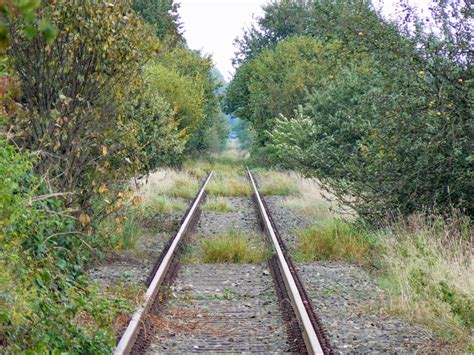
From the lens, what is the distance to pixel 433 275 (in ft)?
26.8

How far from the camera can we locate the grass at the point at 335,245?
448 inches

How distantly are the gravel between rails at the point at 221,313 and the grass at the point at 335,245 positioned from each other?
1029 millimetres

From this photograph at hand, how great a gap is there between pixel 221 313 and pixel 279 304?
741mm

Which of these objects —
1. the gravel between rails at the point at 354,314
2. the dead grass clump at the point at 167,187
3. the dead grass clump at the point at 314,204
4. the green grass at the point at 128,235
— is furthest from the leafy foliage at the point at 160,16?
the gravel between rails at the point at 354,314

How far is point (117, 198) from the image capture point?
30.5ft

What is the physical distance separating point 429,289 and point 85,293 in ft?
12.0

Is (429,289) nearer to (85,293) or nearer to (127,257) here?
(85,293)

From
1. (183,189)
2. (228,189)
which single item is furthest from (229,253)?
(228,189)

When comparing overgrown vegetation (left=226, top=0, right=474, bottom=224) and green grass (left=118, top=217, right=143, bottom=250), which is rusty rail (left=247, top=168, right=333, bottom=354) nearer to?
overgrown vegetation (left=226, top=0, right=474, bottom=224)

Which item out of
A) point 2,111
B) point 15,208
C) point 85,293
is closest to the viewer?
point 15,208

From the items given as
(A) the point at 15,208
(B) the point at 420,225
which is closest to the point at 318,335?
(A) the point at 15,208

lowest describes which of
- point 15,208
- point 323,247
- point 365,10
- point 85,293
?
point 323,247

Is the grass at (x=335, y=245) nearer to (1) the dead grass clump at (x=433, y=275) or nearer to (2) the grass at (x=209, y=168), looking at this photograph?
(1) the dead grass clump at (x=433, y=275)

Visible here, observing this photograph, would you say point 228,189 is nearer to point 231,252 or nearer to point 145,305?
point 231,252
